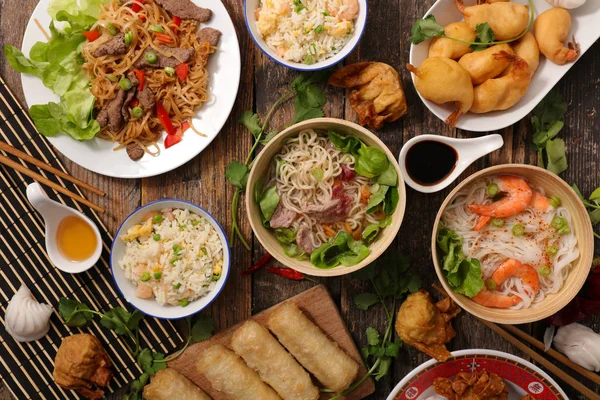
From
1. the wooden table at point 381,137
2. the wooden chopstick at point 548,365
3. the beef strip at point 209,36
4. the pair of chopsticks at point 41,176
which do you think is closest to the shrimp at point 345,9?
the wooden table at point 381,137

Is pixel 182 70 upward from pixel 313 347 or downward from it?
upward

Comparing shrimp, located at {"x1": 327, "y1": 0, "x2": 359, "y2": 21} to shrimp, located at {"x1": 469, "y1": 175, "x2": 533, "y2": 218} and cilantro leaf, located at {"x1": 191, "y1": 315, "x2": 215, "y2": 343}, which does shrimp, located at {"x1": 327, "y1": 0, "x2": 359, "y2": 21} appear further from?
cilantro leaf, located at {"x1": 191, "y1": 315, "x2": 215, "y2": 343}

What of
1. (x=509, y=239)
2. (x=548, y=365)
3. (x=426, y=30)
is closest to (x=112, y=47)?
(x=426, y=30)

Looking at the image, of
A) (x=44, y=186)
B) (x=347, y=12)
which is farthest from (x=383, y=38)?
(x=44, y=186)

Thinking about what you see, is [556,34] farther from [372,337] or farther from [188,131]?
[188,131]

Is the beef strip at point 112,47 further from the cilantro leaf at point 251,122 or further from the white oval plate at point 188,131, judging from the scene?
the cilantro leaf at point 251,122
